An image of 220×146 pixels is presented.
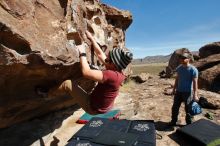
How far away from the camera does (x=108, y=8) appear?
14078mm

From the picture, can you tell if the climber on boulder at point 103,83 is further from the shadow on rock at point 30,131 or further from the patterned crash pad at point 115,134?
the shadow on rock at point 30,131

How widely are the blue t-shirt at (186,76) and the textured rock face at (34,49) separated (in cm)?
308

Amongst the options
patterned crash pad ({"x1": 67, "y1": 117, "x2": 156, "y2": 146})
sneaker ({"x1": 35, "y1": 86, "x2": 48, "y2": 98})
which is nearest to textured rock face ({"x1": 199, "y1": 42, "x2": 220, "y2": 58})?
patterned crash pad ({"x1": 67, "y1": 117, "x2": 156, "y2": 146})

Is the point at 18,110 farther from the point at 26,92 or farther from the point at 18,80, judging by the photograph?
the point at 18,80

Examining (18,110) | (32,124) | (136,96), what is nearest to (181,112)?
(136,96)

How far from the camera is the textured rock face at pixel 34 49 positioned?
4891 millimetres

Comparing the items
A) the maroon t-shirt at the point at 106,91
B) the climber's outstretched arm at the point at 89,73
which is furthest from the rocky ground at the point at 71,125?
the climber's outstretched arm at the point at 89,73

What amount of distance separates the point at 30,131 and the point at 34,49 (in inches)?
140

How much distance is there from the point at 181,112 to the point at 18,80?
7432mm

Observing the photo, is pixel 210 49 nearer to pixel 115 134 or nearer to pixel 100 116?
pixel 100 116

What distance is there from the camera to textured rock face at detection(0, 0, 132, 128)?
16.0 ft

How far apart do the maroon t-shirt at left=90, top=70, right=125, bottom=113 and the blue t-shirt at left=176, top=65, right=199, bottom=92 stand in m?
4.22

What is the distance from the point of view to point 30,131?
785cm

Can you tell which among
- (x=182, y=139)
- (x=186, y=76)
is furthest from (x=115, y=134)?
(x=186, y=76)
